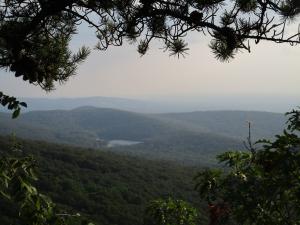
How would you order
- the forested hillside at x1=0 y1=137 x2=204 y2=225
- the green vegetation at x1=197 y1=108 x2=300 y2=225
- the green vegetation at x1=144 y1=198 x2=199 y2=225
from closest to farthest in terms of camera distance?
the green vegetation at x1=197 y1=108 x2=300 y2=225 → the green vegetation at x1=144 y1=198 x2=199 y2=225 → the forested hillside at x1=0 y1=137 x2=204 y2=225

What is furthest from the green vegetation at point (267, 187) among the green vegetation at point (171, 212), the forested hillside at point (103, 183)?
the forested hillside at point (103, 183)

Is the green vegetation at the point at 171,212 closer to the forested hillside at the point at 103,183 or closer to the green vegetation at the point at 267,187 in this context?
the green vegetation at the point at 267,187

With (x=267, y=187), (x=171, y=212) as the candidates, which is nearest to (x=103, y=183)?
(x=171, y=212)

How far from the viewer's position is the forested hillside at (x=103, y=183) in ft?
249

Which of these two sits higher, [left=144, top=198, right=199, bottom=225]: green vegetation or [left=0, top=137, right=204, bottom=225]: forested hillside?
[left=144, top=198, right=199, bottom=225]: green vegetation

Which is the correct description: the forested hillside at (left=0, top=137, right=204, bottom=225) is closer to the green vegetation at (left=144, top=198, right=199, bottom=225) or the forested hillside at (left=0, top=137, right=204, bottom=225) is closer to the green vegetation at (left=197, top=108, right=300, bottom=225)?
the green vegetation at (left=144, top=198, right=199, bottom=225)

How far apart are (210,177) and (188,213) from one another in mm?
789

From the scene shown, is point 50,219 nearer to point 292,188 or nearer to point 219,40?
point 292,188

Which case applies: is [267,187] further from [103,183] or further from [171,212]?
[103,183]

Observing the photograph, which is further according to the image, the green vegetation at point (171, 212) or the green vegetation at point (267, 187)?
the green vegetation at point (171, 212)

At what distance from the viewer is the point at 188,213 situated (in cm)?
573

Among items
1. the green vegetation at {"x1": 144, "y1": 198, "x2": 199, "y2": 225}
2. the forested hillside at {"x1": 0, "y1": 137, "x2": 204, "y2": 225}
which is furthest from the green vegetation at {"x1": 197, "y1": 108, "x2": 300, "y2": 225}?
the forested hillside at {"x1": 0, "y1": 137, "x2": 204, "y2": 225}

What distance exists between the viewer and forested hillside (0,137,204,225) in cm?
7581

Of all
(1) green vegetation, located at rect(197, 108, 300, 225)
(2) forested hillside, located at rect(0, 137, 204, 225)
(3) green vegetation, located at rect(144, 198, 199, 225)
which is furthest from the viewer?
(2) forested hillside, located at rect(0, 137, 204, 225)
